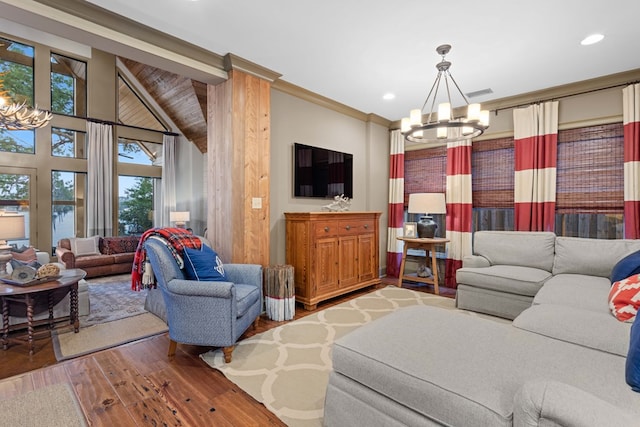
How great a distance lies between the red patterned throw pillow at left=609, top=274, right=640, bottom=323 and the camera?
1.91 m

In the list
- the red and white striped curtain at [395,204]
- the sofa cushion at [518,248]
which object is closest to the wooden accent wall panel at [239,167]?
the red and white striped curtain at [395,204]

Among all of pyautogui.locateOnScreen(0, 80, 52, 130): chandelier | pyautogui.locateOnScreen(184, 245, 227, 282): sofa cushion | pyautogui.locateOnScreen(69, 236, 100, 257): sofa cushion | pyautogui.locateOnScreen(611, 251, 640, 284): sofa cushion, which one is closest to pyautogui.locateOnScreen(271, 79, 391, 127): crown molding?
pyautogui.locateOnScreen(184, 245, 227, 282): sofa cushion

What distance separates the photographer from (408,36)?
2.73 meters

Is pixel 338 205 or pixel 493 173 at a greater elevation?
pixel 493 173

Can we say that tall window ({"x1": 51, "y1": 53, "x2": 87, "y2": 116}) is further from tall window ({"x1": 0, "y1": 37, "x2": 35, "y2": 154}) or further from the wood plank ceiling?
the wood plank ceiling

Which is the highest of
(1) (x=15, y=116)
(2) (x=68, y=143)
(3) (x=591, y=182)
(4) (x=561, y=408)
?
(2) (x=68, y=143)

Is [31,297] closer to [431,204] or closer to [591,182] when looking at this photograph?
[431,204]

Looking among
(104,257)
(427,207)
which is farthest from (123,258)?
Result: (427,207)

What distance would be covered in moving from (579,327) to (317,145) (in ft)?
11.3

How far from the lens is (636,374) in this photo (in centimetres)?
106

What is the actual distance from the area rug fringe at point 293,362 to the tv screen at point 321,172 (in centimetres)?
165

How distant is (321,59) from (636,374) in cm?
327

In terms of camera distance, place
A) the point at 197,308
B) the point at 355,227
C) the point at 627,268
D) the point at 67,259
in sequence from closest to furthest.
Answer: the point at 197,308
the point at 627,268
the point at 355,227
the point at 67,259

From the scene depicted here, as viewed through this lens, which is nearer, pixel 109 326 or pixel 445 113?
pixel 445 113
